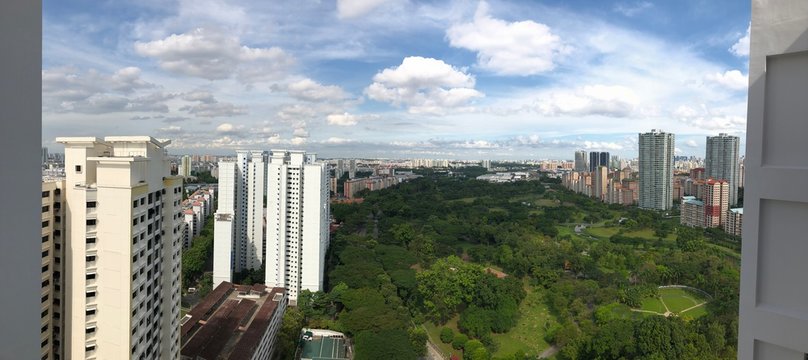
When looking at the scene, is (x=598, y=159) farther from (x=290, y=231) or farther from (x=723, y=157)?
(x=290, y=231)

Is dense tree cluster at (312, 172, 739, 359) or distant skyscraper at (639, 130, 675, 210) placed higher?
distant skyscraper at (639, 130, 675, 210)

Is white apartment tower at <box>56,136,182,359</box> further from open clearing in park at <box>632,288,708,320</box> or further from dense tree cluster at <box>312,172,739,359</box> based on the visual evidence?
open clearing in park at <box>632,288,708,320</box>

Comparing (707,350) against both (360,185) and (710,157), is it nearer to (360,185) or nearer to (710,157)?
(710,157)

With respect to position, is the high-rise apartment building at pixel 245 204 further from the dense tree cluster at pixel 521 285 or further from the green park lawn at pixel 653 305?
the green park lawn at pixel 653 305

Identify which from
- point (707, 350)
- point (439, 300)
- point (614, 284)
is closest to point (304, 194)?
point (439, 300)

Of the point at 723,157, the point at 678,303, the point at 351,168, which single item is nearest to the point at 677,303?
the point at 678,303

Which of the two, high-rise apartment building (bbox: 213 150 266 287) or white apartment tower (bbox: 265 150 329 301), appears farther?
high-rise apartment building (bbox: 213 150 266 287)

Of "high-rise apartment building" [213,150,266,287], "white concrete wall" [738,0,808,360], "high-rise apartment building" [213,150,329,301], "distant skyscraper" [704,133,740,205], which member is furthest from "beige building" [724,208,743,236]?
"white concrete wall" [738,0,808,360]
